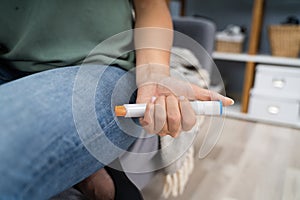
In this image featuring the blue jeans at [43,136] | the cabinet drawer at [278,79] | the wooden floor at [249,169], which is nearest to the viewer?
the blue jeans at [43,136]

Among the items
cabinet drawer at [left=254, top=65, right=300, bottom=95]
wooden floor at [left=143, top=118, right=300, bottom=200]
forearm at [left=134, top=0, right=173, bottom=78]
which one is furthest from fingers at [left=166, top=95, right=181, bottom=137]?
cabinet drawer at [left=254, top=65, right=300, bottom=95]

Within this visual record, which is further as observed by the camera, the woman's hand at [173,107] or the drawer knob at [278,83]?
the drawer knob at [278,83]

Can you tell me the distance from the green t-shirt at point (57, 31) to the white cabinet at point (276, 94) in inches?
50.2

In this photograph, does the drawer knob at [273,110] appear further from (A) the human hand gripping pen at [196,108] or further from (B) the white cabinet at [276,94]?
(A) the human hand gripping pen at [196,108]

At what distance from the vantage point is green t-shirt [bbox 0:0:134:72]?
1.48ft

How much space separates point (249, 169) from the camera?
1.13 metres

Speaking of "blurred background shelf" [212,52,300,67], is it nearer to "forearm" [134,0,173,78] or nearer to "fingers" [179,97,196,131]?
"forearm" [134,0,173,78]

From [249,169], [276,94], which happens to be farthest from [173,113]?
[276,94]

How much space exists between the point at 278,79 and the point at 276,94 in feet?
0.27

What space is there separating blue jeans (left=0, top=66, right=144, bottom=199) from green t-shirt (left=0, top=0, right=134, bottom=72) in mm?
93

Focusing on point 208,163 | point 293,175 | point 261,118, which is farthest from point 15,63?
point 261,118

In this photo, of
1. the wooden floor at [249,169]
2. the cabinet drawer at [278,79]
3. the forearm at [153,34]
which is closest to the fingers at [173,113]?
the forearm at [153,34]

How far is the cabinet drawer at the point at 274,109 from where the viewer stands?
4.99ft

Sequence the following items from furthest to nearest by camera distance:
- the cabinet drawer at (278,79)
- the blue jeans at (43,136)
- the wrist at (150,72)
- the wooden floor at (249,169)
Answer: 1. the cabinet drawer at (278,79)
2. the wooden floor at (249,169)
3. the wrist at (150,72)
4. the blue jeans at (43,136)
